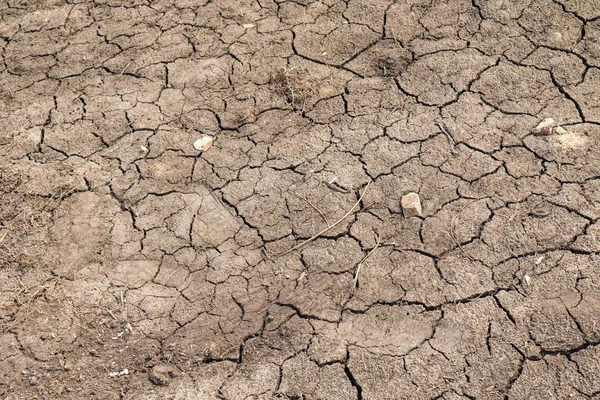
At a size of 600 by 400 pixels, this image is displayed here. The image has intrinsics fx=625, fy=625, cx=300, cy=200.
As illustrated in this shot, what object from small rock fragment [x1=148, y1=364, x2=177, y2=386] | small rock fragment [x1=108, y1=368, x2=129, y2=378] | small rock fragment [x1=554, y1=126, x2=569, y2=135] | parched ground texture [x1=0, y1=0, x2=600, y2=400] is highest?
small rock fragment [x1=554, y1=126, x2=569, y2=135]

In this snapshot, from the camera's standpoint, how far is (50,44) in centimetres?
467

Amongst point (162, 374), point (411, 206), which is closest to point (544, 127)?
point (411, 206)

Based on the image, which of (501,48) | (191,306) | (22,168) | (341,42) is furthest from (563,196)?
(22,168)

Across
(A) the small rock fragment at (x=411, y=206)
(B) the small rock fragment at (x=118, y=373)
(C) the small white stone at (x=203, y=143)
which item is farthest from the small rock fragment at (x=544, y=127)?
(B) the small rock fragment at (x=118, y=373)

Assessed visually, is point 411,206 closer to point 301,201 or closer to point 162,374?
point 301,201

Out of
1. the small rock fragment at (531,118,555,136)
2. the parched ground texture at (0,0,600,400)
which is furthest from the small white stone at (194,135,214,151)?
the small rock fragment at (531,118,555,136)

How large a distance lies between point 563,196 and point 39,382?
2.94 metres

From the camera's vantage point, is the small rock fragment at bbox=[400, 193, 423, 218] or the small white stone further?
the small white stone

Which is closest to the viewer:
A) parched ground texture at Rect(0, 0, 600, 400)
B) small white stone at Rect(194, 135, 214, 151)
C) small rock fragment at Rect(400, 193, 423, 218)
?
parched ground texture at Rect(0, 0, 600, 400)

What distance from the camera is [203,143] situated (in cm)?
395

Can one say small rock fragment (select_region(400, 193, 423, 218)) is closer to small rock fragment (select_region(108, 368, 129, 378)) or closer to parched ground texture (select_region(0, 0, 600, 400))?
parched ground texture (select_region(0, 0, 600, 400))

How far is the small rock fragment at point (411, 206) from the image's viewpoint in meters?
3.47

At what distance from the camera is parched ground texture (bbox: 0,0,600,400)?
3090 mm

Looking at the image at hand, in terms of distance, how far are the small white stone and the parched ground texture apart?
5cm
